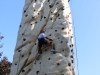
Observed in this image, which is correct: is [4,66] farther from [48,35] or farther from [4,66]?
[48,35]

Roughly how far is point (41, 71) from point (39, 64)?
0.89 ft

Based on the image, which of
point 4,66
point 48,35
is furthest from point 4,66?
point 48,35

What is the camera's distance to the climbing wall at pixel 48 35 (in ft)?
17.0

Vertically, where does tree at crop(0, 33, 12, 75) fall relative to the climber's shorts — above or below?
above

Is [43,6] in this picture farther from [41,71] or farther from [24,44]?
[41,71]

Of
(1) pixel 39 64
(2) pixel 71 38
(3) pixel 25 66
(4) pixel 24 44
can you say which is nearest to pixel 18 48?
(4) pixel 24 44

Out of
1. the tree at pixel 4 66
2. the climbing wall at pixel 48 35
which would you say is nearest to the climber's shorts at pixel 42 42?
the climbing wall at pixel 48 35

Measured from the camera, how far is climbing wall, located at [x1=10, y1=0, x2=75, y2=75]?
5.18m

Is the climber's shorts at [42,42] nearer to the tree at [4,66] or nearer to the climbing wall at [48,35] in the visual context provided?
the climbing wall at [48,35]

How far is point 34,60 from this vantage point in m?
5.62

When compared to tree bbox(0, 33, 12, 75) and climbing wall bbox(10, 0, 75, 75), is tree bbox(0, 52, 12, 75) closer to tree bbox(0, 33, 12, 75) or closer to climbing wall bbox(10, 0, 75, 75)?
tree bbox(0, 33, 12, 75)

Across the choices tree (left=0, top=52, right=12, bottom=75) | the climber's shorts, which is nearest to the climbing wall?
the climber's shorts

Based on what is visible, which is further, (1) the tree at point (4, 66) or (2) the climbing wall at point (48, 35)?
(1) the tree at point (4, 66)

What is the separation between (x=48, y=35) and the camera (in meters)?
5.96
